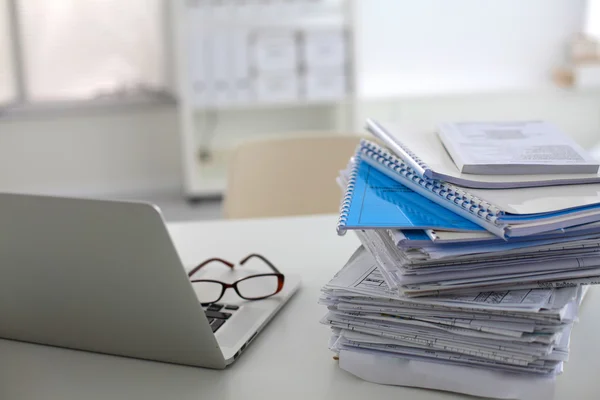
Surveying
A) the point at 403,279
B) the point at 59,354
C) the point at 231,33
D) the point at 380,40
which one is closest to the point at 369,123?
the point at 403,279

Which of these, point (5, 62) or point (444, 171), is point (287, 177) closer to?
point (444, 171)

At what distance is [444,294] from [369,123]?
0.41m

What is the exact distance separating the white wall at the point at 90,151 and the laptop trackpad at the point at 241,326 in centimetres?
332

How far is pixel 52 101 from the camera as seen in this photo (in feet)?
13.4

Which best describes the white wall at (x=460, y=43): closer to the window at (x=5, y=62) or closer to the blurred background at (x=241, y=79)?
the blurred background at (x=241, y=79)

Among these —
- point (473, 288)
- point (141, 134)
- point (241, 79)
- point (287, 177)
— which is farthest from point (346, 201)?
point (141, 134)

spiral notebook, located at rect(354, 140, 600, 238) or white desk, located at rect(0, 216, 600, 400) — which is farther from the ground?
spiral notebook, located at rect(354, 140, 600, 238)

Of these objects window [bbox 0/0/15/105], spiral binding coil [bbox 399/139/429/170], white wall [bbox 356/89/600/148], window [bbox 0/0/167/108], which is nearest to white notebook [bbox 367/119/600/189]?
spiral binding coil [bbox 399/139/429/170]

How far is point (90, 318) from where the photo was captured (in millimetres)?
812

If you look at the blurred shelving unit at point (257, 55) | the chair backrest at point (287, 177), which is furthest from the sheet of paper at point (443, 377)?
the blurred shelving unit at point (257, 55)

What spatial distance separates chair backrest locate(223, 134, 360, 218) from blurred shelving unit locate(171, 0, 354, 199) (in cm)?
214

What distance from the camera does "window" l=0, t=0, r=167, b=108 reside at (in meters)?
3.95

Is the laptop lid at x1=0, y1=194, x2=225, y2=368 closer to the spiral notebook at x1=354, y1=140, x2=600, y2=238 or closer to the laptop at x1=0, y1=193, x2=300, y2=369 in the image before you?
the laptop at x1=0, y1=193, x2=300, y2=369

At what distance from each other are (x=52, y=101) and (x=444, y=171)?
3.57m
